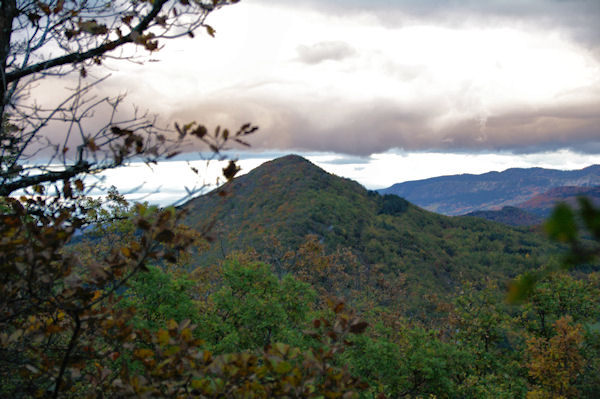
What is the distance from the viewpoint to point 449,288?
96.4m

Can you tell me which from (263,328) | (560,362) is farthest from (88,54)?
(560,362)

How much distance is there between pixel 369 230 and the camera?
121 meters

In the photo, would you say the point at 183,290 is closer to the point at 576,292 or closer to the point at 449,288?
the point at 576,292

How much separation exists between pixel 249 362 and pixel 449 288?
102 metres

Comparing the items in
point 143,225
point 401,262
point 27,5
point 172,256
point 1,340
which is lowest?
point 401,262

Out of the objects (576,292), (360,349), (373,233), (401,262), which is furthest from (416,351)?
(373,233)

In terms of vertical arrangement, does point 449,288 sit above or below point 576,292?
below

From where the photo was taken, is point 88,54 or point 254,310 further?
point 254,310

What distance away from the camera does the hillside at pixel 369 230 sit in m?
99.6

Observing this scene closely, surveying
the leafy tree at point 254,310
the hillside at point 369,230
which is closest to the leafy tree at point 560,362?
the leafy tree at point 254,310

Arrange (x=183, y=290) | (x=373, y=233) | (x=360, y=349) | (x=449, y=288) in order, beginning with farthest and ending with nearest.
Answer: (x=373, y=233) < (x=449, y=288) < (x=360, y=349) < (x=183, y=290)

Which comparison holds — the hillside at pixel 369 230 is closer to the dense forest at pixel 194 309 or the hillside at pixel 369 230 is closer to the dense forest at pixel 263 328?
the dense forest at pixel 263 328

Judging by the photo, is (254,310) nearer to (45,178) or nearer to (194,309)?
(194,309)

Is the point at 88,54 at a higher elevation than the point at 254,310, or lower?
higher
